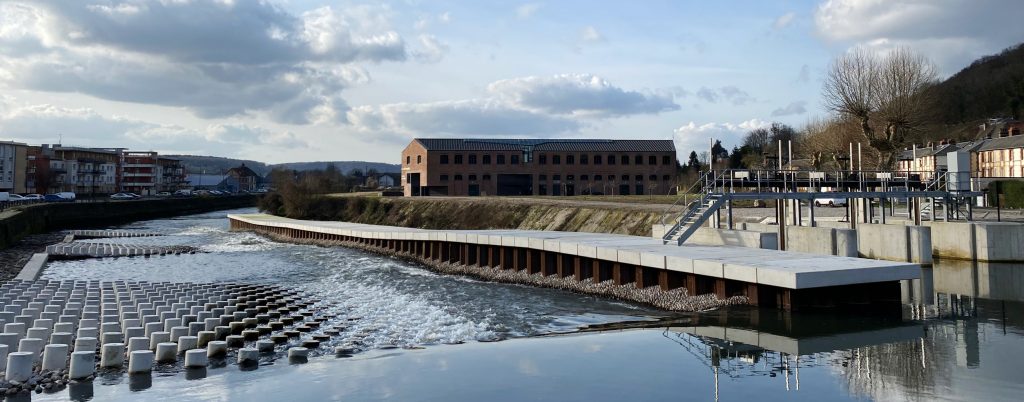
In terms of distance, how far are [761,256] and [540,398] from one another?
1307 cm

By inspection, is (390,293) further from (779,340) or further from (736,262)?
(779,340)

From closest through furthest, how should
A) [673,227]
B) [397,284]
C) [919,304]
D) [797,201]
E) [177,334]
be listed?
[177,334] < [919,304] < [673,227] < [397,284] < [797,201]

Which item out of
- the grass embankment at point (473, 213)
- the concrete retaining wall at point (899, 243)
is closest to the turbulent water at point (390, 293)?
the grass embankment at point (473, 213)

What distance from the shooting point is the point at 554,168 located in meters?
95.6

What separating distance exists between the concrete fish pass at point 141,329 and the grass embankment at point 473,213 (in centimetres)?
2324

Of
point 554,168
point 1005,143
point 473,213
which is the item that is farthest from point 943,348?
point 1005,143

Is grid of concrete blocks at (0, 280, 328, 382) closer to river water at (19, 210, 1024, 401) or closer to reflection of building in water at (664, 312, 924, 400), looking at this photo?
river water at (19, 210, 1024, 401)

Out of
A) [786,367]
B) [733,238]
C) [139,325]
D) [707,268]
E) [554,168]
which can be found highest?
[554,168]

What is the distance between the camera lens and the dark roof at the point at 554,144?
313 ft

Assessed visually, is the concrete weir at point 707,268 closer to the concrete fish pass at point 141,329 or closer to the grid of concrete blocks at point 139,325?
the concrete fish pass at point 141,329

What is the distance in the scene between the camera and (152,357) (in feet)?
45.8

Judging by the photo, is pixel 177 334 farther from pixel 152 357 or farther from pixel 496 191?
pixel 496 191

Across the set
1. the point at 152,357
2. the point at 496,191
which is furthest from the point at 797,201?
the point at 496,191

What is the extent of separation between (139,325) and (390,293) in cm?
1025
